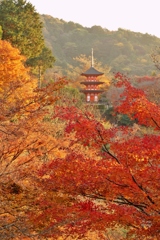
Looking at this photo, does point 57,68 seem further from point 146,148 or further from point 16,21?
point 146,148

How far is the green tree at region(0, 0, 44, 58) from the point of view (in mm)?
24828

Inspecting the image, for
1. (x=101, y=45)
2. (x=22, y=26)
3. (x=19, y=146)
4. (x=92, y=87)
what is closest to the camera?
(x=19, y=146)

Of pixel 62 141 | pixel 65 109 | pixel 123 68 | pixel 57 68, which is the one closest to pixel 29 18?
pixel 62 141

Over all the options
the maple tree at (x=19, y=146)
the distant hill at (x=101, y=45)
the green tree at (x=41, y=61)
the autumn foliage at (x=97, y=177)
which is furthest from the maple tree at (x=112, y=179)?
the distant hill at (x=101, y=45)

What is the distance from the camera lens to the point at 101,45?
7288 cm

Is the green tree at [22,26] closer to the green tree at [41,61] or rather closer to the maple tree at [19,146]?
the green tree at [41,61]

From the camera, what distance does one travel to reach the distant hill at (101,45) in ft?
212

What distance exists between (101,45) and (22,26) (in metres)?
49.1

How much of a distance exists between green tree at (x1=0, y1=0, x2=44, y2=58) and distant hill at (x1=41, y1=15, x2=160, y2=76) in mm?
31412

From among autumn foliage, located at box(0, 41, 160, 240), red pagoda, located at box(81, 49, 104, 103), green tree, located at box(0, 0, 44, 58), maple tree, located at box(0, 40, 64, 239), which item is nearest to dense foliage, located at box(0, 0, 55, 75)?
green tree, located at box(0, 0, 44, 58)

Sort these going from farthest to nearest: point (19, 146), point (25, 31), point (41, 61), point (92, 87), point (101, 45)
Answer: point (101, 45) → point (92, 87) → point (41, 61) → point (25, 31) → point (19, 146)

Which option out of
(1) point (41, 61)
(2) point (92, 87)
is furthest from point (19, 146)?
(2) point (92, 87)

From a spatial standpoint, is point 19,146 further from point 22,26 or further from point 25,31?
point 25,31

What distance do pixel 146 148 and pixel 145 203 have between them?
1002 millimetres
